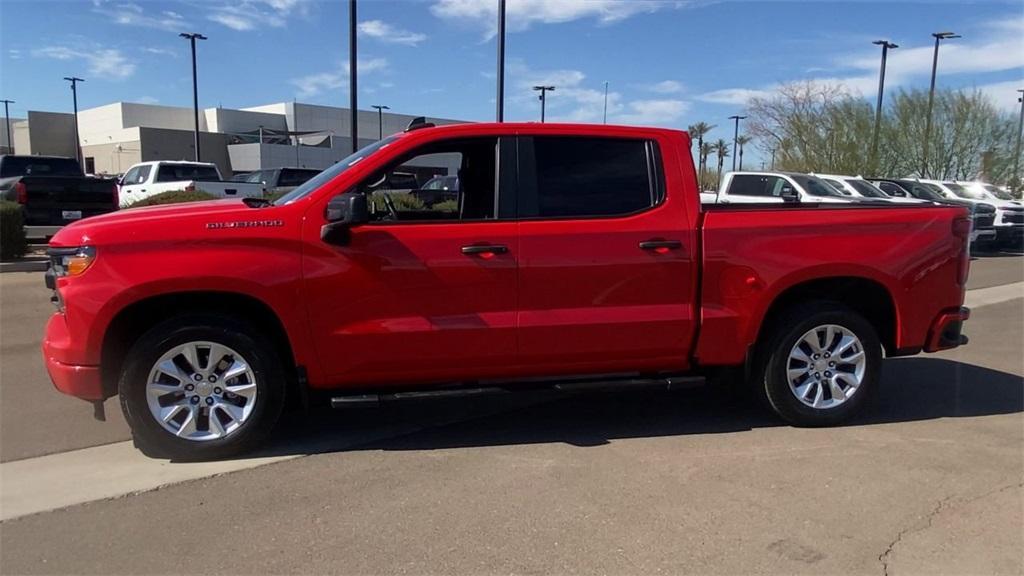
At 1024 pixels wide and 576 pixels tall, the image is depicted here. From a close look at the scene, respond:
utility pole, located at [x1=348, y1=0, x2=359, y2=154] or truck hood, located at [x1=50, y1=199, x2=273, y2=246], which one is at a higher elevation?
utility pole, located at [x1=348, y1=0, x2=359, y2=154]

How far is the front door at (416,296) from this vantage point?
4.35 m

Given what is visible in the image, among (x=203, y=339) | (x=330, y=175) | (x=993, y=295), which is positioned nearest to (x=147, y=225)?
(x=203, y=339)

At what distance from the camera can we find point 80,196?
13719 millimetres

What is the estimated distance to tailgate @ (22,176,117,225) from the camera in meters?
13.3

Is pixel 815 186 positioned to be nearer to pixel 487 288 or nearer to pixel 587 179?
pixel 587 179

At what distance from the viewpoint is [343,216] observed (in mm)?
4242

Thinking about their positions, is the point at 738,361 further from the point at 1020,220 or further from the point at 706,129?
the point at 706,129

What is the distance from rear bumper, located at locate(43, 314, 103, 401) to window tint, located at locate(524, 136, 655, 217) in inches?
97.4

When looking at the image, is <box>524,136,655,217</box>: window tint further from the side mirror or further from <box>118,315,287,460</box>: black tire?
<box>118,315,287,460</box>: black tire

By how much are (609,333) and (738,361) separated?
0.95 m

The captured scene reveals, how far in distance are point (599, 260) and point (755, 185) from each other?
1523cm

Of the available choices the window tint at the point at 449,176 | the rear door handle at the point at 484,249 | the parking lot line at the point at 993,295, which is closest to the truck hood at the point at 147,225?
the window tint at the point at 449,176

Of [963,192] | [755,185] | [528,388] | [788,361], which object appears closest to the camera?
[528,388]

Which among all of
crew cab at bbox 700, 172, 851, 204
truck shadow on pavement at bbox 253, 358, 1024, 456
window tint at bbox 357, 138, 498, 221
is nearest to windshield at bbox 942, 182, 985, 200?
crew cab at bbox 700, 172, 851, 204
